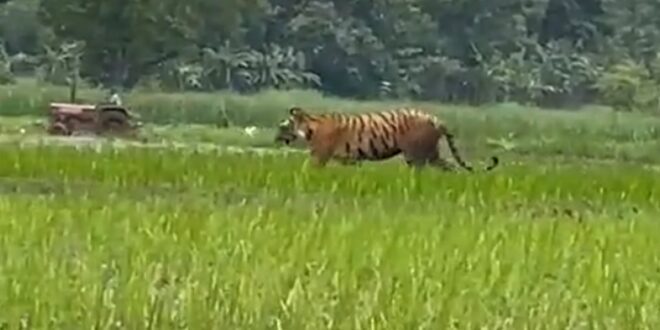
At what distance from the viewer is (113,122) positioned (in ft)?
62.0

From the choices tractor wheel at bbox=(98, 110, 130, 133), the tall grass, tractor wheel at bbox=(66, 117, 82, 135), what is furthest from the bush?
the tall grass

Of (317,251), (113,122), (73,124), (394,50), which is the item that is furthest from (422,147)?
(394,50)

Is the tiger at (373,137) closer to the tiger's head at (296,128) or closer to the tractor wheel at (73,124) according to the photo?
the tiger's head at (296,128)

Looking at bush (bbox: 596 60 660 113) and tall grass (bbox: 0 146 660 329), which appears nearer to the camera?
tall grass (bbox: 0 146 660 329)

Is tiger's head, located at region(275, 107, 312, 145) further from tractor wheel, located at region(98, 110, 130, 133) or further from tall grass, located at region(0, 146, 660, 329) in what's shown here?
tractor wheel, located at region(98, 110, 130, 133)

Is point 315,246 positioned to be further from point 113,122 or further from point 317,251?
point 113,122

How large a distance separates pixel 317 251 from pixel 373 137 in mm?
7051

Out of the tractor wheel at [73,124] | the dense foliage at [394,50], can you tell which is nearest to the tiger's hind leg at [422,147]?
the tractor wheel at [73,124]

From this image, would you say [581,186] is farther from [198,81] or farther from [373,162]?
[198,81]

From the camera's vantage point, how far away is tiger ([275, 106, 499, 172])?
1302cm

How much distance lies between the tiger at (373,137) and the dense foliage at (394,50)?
1455 cm

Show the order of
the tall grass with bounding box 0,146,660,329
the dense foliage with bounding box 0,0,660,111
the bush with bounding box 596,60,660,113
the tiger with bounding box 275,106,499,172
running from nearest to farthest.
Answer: the tall grass with bounding box 0,146,660,329 < the tiger with bounding box 275,106,499,172 < the dense foliage with bounding box 0,0,660,111 < the bush with bounding box 596,60,660,113

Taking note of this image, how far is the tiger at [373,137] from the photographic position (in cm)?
1302

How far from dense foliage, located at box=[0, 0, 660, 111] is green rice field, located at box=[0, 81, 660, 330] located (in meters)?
17.4
